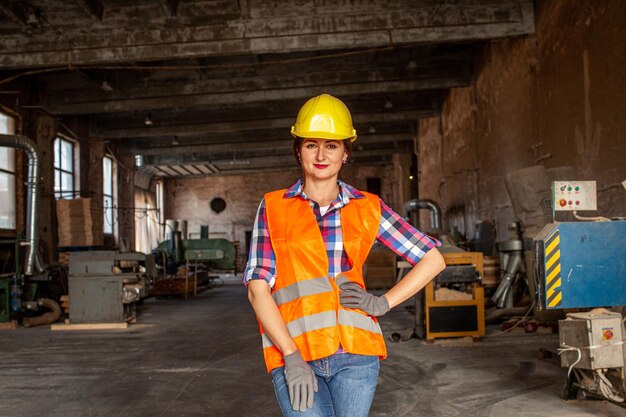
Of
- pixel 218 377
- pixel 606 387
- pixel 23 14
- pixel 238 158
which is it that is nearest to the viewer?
pixel 606 387

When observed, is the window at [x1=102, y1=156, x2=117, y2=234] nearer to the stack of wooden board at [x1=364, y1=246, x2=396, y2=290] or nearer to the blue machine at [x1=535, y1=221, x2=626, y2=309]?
the stack of wooden board at [x1=364, y1=246, x2=396, y2=290]

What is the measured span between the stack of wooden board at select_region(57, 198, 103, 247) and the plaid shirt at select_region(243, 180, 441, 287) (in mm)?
11019

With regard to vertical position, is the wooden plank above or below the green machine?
below

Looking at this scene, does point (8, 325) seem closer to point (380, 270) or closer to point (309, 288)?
point (380, 270)

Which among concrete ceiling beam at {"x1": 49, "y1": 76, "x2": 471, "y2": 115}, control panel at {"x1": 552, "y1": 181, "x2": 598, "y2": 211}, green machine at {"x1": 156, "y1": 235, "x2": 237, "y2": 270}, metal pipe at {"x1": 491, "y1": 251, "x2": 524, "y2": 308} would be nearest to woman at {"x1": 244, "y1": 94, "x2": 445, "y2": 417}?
control panel at {"x1": 552, "y1": 181, "x2": 598, "y2": 211}

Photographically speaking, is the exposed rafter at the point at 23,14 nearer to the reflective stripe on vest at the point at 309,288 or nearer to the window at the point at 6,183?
the window at the point at 6,183

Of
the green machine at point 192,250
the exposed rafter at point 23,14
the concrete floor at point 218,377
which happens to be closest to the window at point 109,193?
the green machine at point 192,250

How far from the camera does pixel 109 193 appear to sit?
16.0 metres

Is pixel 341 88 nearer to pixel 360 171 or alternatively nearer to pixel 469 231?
pixel 469 231

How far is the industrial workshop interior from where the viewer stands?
357cm

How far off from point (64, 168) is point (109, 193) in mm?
2927

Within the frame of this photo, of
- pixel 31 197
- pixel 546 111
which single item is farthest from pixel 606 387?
pixel 31 197

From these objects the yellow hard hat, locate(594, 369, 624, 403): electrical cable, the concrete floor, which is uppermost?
the yellow hard hat

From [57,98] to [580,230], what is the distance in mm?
11316
